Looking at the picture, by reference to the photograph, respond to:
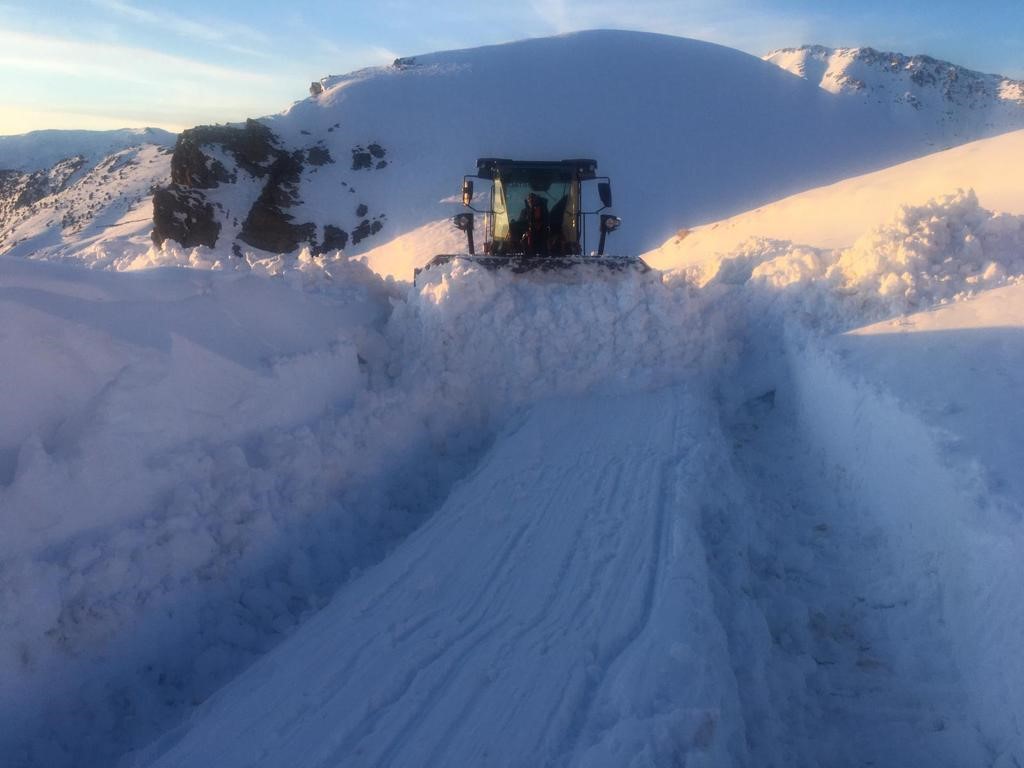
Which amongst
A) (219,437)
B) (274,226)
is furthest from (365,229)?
(219,437)

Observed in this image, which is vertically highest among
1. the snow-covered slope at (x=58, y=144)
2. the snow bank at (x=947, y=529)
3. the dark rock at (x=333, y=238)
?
the snow-covered slope at (x=58, y=144)

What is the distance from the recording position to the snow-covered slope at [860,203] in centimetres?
1086

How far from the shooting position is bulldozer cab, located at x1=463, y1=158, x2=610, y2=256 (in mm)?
10109

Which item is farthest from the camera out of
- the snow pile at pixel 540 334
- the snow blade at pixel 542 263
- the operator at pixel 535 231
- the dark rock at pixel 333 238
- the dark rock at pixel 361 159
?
the dark rock at pixel 361 159

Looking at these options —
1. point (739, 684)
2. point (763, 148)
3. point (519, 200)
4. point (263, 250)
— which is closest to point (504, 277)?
point (519, 200)

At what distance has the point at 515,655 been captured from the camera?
3547 millimetres

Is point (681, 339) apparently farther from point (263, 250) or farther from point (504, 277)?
point (263, 250)

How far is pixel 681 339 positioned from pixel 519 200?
3709 mm

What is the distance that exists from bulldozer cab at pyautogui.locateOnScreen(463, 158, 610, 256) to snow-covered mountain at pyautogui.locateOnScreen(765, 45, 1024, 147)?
4181 centimetres

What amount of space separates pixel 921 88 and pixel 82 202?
59.1 metres

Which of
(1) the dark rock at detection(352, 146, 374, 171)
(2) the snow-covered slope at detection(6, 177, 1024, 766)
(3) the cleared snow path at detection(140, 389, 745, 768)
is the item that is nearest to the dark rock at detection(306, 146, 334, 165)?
(1) the dark rock at detection(352, 146, 374, 171)

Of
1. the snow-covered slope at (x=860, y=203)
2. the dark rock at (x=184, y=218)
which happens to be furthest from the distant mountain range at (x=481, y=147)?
the snow-covered slope at (x=860, y=203)

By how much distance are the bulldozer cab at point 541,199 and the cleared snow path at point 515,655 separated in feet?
18.4

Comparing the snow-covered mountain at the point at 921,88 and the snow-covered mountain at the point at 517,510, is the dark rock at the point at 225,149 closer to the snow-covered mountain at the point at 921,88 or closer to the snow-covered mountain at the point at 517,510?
the snow-covered mountain at the point at 517,510
